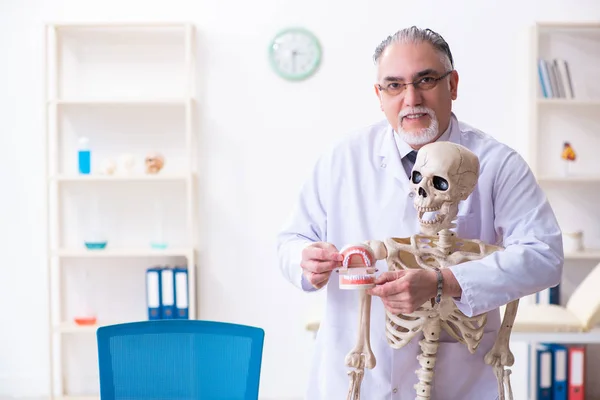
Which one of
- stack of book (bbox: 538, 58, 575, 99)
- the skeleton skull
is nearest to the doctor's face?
the skeleton skull

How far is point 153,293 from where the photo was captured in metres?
3.65

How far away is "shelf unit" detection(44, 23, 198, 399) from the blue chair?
2.21 m

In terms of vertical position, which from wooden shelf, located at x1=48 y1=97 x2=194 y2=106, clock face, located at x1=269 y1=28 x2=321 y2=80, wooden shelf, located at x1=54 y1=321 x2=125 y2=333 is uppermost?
clock face, located at x1=269 y1=28 x2=321 y2=80

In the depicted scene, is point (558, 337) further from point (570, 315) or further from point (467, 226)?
point (467, 226)

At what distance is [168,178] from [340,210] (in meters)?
2.22

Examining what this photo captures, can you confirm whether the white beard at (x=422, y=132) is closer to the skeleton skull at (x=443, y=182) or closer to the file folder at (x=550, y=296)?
the skeleton skull at (x=443, y=182)

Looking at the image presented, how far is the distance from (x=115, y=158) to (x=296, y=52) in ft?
3.73

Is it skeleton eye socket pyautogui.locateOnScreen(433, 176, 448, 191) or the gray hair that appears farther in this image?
the gray hair

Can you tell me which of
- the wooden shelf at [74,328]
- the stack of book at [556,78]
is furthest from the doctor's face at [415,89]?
the wooden shelf at [74,328]

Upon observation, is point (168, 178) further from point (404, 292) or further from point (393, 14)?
point (404, 292)

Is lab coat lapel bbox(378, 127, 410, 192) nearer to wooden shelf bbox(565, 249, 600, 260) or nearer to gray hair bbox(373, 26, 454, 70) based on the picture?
gray hair bbox(373, 26, 454, 70)

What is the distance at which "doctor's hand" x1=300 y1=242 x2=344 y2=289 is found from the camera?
4.19 feet

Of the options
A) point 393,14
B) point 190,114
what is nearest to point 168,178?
point 190,114

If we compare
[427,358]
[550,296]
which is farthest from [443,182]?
A: [550,296]
